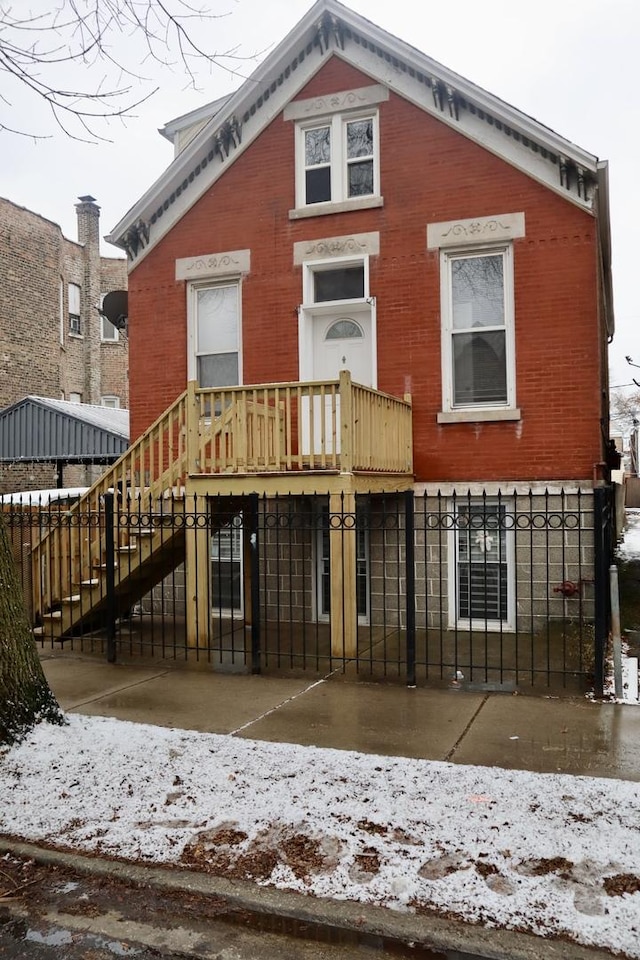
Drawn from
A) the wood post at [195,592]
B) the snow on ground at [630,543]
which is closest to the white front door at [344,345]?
the wood post at [195,592]

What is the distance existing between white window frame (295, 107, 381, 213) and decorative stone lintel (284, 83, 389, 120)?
84mm

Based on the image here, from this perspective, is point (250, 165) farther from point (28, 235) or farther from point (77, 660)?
point (28, 235)

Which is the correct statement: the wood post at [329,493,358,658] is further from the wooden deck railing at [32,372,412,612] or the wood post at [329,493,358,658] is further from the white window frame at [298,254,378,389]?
the white window frame at [298,254,378,389]

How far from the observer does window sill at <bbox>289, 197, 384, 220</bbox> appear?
11.6 m

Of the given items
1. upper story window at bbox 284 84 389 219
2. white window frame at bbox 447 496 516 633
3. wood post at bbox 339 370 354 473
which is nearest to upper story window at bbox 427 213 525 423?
white window frame at bbox 447 496 516 633

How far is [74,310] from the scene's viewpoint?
96.7 ft

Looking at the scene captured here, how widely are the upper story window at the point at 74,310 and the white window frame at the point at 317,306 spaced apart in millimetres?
19516

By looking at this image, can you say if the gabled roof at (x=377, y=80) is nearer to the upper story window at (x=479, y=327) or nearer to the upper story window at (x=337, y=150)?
the upper story window at (x=337, y=150)

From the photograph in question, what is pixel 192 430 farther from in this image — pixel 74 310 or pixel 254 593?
pixel 74 310

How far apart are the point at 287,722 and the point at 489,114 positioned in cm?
850

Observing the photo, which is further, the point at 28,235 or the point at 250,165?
the point at 28,235

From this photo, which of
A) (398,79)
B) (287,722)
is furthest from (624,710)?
(398,79)

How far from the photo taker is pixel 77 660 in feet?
31.8

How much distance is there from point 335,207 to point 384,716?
779 cm
